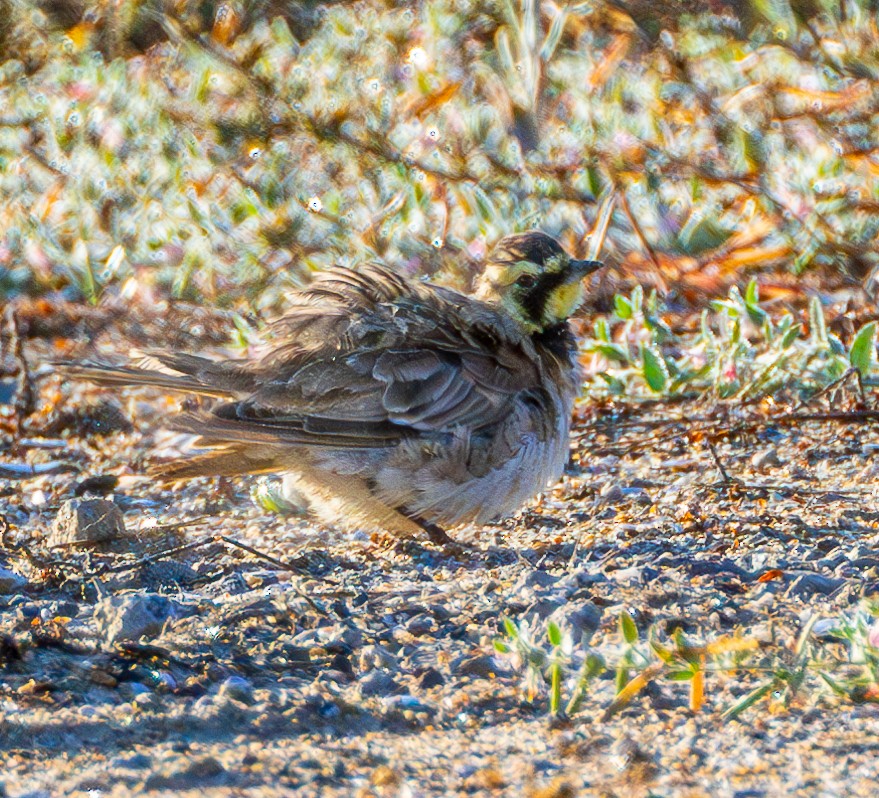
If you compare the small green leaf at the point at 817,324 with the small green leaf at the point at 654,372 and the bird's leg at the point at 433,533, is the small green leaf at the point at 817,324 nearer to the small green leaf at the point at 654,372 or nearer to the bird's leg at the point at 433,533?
the small green leaf at the point at 654,372

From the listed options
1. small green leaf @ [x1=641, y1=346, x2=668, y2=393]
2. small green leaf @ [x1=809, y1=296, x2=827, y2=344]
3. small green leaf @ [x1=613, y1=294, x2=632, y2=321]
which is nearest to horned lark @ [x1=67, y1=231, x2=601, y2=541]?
small green leaf @ [x1=641, y1=346, x2=668, y2=393]

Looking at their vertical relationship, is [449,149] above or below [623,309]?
above

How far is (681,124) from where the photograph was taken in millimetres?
7219

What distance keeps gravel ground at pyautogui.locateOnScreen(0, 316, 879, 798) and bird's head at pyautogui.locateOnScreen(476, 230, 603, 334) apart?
0.63m

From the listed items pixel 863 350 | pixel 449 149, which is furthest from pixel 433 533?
pixel 449 149

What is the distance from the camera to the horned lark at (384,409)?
438cm

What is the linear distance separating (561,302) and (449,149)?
7.32 ft

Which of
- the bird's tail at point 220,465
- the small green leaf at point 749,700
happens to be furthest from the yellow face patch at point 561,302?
the small green leaf at point 749,700

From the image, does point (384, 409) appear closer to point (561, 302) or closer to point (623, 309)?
point (561, 302)

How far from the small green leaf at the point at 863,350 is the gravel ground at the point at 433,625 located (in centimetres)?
25

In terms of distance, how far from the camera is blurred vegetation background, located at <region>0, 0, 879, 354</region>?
6656mm

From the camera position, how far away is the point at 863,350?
17.1ft

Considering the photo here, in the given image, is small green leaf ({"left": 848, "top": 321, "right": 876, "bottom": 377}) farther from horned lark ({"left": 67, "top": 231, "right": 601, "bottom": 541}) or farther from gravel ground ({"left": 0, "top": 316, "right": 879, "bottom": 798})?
horned lark ({"left": 67, "top": 231, "right": 601, "bottom": 541})

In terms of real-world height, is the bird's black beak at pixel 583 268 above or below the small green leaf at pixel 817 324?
above
